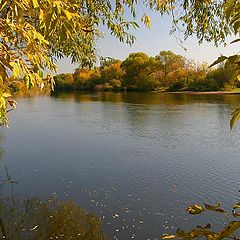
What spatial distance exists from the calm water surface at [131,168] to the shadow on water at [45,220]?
0.80ft

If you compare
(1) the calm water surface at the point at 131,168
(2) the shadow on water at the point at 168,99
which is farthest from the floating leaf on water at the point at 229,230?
(2) the shadow on water at the point at 168,99

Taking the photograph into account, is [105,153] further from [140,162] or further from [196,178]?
[196,178]

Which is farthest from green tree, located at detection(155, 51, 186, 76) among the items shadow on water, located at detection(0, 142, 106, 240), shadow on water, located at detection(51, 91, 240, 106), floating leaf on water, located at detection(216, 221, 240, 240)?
floating leaf on water, located at detection(216, 221, 240, 240)

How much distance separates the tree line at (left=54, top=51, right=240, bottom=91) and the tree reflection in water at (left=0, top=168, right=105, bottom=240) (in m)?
43.5

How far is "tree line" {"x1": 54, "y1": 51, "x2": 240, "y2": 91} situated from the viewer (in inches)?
1984

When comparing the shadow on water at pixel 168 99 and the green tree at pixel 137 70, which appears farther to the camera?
the green tree at pixel 137 70

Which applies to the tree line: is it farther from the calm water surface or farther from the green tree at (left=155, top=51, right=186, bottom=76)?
the calm water surface

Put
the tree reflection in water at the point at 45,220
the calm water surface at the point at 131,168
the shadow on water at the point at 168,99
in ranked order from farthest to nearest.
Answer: the shadow on water at the point at 168,99 → the calm water surface at the point at 131,168 → the tree reflection in water at the point at 45,220

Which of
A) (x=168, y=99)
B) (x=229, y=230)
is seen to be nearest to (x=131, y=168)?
(x=229, y=230)

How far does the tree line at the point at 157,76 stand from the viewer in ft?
165

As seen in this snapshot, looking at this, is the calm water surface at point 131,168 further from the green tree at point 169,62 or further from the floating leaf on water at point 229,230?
the green tree at point 169,62

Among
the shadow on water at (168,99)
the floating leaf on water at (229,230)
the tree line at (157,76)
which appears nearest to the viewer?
the floating leaf on water at (229,230)

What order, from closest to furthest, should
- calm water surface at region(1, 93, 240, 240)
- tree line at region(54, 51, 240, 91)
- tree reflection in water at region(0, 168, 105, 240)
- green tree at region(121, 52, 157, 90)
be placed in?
tree reflection in water at region(0, 168, 105, 240), calm water surface at region(1, 93, 240, 240), tree line at region(54, 51, 240, 91), green tree at region(121, 52, 157, 90)

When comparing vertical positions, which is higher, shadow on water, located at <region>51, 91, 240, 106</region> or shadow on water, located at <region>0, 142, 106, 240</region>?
shadow on water, located at <region>0, 142, 106, 240</region>
